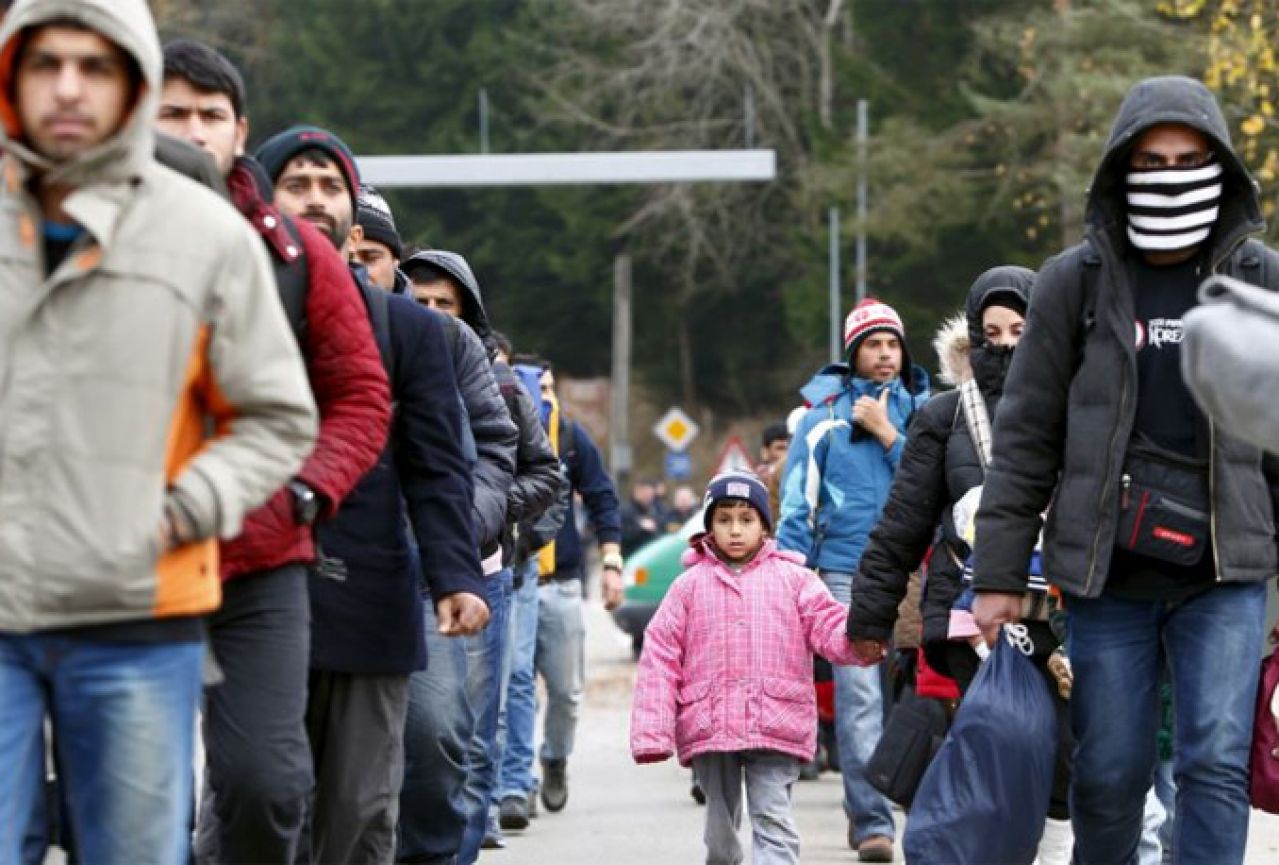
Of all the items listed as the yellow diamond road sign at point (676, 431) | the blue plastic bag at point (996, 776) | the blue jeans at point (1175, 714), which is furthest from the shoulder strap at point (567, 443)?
the yellow diamond road sign at point (676, 431)

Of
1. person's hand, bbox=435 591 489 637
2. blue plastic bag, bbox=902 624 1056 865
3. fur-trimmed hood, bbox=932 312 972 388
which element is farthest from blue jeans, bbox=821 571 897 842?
person's hand, bbox=435 591 489 637

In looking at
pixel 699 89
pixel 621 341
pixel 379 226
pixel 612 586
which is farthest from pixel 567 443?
pixel 621 341

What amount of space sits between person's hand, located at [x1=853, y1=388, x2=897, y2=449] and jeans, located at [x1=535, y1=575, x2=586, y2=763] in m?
2.30

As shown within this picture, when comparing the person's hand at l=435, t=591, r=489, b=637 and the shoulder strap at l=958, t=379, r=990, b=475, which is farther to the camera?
the shoulder strap at l=958, t=379, r=990, b=475

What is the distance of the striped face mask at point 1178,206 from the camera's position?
24.3 ft

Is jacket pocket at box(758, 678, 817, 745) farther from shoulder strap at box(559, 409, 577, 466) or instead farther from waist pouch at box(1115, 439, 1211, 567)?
shoulder strap at box(559, 409, 577, 466)

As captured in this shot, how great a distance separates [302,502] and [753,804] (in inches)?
156

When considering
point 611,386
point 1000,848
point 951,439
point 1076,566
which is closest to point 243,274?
point 1076,566

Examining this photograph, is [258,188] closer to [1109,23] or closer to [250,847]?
[250,847]

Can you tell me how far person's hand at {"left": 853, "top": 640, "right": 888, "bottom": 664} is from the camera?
9516 mm

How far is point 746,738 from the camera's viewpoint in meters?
9.94

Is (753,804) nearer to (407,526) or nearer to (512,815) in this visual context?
(407,526)

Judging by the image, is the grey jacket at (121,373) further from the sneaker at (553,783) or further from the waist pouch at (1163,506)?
the sneaker at (553,783)

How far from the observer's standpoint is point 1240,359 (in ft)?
19.2
